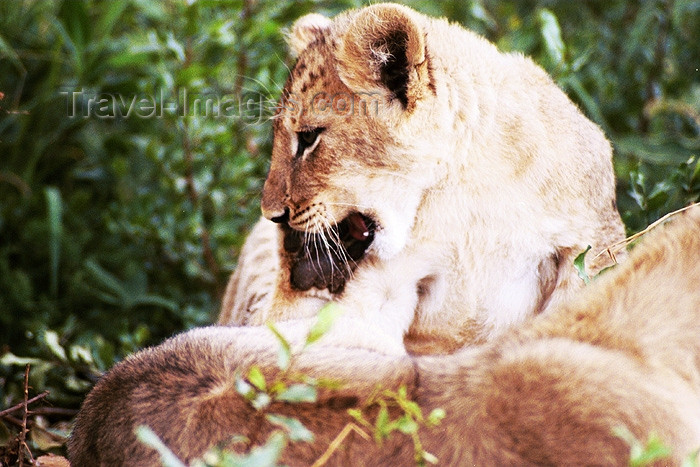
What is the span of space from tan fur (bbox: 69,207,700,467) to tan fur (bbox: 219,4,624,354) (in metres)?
0.83

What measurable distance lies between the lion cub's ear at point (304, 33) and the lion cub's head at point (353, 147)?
0.26m

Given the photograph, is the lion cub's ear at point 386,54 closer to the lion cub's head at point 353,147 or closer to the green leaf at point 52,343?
the lion cub's head at point 353,147

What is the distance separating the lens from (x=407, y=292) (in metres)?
3.23

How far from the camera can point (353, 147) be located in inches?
127

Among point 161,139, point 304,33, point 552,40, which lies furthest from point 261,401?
point 161,139

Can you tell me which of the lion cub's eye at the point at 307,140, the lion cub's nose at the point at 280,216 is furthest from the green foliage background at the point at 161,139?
the lion cub's nose at the point at 280,216

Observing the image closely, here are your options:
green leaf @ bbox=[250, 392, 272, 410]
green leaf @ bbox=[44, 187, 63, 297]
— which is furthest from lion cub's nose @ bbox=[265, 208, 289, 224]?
green leaf @ bbox=[44, 187, 63, 297]

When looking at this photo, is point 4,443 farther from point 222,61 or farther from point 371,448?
point 222,61

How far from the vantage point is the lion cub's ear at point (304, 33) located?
372 centimetres

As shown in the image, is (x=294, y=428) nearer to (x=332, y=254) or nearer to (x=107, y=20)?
(x=332, y=254)

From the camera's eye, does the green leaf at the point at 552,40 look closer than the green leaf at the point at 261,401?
No

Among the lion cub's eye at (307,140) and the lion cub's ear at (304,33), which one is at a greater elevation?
the lion cub's ear at (304,33)

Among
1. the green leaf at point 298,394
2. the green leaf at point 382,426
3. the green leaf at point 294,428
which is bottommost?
the green leaf at point 294,428

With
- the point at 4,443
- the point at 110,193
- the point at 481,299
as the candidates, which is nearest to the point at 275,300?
the point at 481,299
